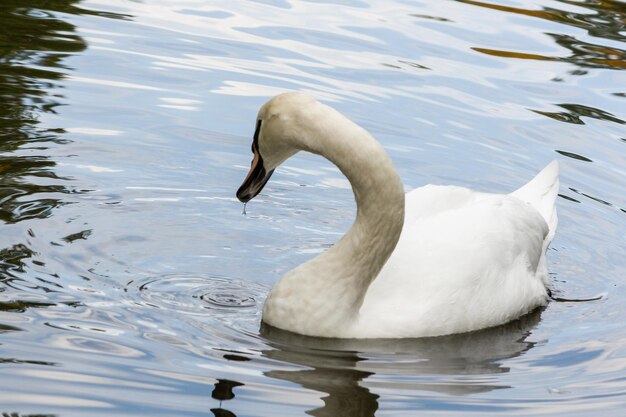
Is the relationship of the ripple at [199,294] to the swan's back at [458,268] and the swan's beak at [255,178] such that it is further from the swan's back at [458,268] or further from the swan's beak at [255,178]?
the swan's back at [458,268]

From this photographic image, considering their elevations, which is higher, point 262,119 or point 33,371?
point 262,119

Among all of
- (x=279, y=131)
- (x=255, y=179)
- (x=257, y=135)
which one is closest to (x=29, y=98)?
(x=255, y=179)

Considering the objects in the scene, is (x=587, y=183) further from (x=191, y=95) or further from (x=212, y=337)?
(x=212, y=337)

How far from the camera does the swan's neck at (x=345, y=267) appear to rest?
22.5ft

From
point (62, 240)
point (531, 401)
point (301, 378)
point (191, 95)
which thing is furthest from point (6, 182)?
point (531, 401)

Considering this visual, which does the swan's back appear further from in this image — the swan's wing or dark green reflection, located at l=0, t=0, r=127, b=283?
dark green reflection, located at l=0, t=0, r=127, b=283

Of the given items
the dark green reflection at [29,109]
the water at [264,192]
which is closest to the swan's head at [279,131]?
the water at [264,192]

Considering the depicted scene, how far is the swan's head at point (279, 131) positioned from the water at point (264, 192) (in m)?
0.77

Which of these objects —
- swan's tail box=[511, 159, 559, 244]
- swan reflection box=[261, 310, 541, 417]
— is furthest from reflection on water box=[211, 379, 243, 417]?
swan's tail box=[511, 159, 559, 244]

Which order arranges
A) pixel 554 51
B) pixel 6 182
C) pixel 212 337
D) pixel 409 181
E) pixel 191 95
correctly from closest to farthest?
pixel 212 337
pixel 6 182
pixel 409 181
pixel 191 95
pixel 554 51

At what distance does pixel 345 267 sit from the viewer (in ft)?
23.5

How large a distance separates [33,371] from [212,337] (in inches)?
38.4

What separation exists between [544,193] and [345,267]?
8.12 ft

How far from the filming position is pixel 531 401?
6.51 m
